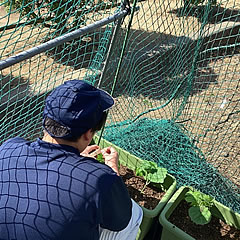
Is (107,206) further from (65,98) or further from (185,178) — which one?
(185,178)

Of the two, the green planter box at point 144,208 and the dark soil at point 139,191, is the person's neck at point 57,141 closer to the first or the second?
the green planter box at point 144,208

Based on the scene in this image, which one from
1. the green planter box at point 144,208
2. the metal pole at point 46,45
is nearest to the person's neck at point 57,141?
the metal pole at point 46,45

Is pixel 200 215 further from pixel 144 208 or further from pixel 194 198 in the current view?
pixel 144 208

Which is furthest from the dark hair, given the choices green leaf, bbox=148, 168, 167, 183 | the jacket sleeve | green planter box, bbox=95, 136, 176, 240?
green leaf, bbox=148, 168, 167, 183

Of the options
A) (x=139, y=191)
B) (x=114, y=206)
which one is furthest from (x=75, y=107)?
(x=139, y=191)

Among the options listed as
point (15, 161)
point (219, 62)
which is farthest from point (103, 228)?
point (219, 62)

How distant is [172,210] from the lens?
214cm

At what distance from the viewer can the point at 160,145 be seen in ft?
9.12

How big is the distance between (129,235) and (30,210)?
0.65 m

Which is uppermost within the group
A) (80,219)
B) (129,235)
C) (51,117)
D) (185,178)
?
(51,117)

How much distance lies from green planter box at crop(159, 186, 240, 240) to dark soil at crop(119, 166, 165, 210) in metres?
0.17

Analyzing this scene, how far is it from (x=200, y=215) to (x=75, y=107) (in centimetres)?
119

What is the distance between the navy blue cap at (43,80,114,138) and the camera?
1246mm

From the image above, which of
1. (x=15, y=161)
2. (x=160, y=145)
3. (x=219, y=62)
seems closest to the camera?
(x=15, y=161)
